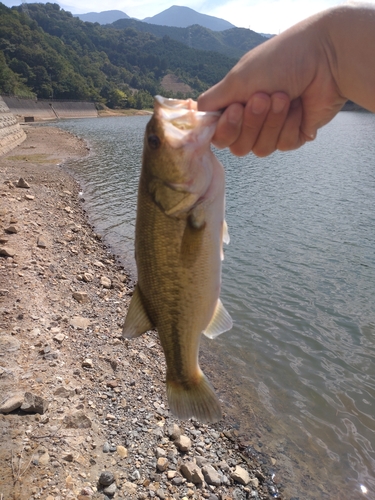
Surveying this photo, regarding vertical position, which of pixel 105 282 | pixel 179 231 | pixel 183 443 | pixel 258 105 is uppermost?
pixel 258 105

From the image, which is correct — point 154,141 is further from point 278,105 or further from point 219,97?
point 278,105

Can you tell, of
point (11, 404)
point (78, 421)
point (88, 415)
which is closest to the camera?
point (11, 404)

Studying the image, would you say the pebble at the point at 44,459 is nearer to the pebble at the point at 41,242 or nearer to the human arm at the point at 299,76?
the human arm at the point at 299,76

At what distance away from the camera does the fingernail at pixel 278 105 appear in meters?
2.57

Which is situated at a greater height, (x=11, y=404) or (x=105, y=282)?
(x=11, y=404)

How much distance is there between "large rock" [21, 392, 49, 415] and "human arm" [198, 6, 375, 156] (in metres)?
3.85

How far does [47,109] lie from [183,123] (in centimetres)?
10452

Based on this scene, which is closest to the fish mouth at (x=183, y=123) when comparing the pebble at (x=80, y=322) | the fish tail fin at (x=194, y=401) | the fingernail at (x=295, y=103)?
the fingernail at (x=295, y=103)

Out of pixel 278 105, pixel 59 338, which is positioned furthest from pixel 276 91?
pixel 59 338

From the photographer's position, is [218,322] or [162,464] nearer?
[218,322]

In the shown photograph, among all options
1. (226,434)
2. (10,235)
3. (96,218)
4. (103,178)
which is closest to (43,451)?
(226,434)

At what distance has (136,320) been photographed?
276 centimetres

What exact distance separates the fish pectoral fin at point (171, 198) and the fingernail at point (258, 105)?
72cm

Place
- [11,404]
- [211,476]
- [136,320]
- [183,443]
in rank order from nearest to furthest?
1. [136,320]
2. [11,404]
3. [211,476]
4. [183,443]
